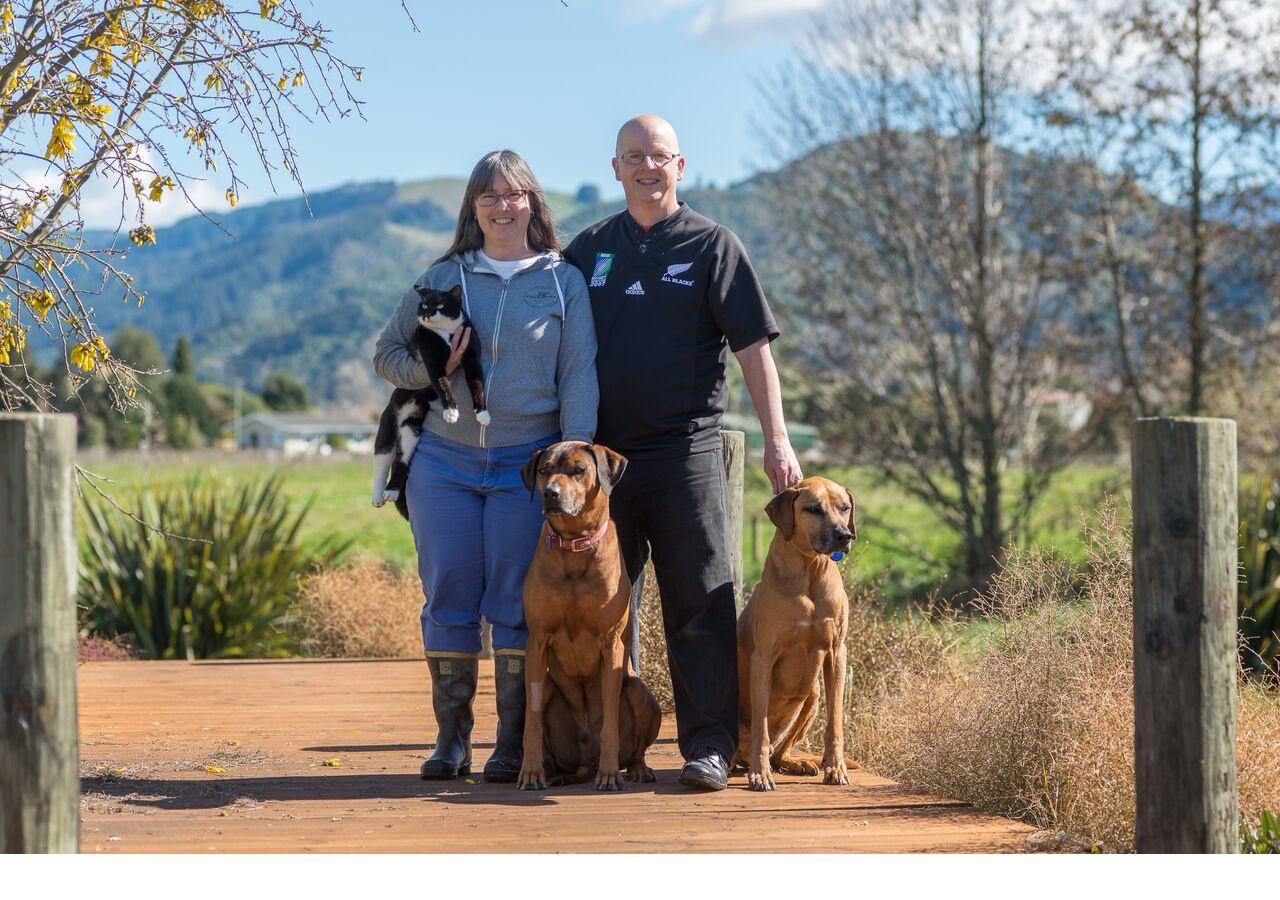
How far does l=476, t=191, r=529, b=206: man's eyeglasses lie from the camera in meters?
4.73

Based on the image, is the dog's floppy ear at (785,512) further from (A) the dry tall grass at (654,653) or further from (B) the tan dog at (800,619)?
(A) the dry tall grass at (654,653)

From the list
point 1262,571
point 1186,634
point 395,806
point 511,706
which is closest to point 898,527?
point 1262,571

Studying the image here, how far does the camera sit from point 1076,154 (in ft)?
51.6

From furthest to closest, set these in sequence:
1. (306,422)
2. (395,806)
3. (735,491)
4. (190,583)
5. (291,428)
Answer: (306,422) < (291,428) < (190,583) < (735,491) < (395,806)

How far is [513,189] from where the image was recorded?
4738 mm

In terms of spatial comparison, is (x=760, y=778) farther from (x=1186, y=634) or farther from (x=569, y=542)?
(x=1186, y=634)

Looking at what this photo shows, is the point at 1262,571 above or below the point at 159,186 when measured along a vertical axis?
below

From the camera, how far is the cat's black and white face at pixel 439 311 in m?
4.65

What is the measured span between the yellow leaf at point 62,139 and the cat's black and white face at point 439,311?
153cm

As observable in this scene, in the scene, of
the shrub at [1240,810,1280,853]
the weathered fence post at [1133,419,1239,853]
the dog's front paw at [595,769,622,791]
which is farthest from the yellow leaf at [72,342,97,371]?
the shrub at [1240,810,1280,853]

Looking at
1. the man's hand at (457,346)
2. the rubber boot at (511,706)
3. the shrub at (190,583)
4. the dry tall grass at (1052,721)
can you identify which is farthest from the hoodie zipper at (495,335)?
the shrub at (190,583)

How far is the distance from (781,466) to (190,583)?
7114 mm

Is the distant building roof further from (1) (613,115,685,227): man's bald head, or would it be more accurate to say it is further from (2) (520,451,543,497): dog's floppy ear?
(2) (520,451,543,497): dog's floppy ear

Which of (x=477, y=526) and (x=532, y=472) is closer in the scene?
(x=532, y=472)
